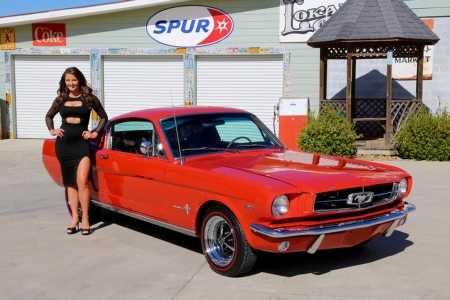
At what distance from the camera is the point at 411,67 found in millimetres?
15805

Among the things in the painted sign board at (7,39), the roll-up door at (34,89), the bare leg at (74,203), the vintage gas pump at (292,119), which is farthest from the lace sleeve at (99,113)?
the painted sign board at (7,39)

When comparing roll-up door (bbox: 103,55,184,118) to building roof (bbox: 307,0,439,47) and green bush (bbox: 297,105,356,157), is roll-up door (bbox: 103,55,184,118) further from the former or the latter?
green bush (bbox: 297,105,356,157)

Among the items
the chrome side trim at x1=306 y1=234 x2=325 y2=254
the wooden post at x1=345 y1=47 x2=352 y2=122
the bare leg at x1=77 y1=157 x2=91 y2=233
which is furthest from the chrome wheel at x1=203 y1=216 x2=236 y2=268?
the wooden post at x1=345 y1=47 x2=352 y2=122

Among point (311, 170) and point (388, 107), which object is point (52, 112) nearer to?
point (311, 170)

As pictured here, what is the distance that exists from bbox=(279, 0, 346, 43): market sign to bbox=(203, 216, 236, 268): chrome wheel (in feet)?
37.3

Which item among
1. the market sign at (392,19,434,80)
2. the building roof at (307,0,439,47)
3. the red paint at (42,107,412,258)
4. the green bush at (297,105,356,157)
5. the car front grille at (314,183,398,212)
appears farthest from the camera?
the market sign at (392,19,434,80)

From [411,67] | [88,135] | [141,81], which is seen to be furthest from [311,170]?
[141,81]

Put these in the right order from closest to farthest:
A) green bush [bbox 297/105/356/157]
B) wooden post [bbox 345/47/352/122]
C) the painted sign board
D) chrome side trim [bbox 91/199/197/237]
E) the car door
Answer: chrome side trim [bbox 91/199/197/237] < the car door < green bush [bbox 297/105/356/157] < wooden post [bbox 345/47/352/122] < the painted sign board

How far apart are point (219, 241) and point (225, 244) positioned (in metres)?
0.09

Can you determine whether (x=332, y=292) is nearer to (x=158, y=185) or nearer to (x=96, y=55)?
(x=158, y=185)

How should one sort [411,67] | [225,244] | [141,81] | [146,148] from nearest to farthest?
[225,244], [146,148], [411,67], [141,81]

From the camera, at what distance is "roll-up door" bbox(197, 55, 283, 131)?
54.1 ft

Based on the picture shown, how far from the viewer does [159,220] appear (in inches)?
237

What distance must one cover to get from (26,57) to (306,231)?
49.8ft
